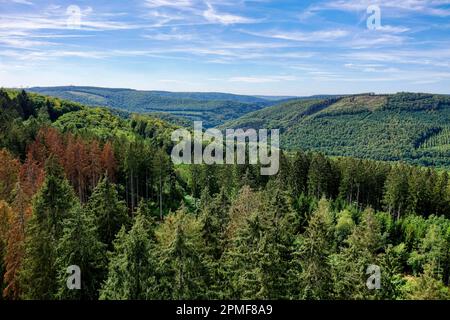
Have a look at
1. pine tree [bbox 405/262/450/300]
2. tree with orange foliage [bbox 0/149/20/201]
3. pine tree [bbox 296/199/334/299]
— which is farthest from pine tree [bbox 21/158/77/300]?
pine tree [bbox 405/262/450/300]

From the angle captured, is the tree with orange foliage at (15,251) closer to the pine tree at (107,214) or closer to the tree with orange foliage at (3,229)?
the tree with orange foliage at (3,229)

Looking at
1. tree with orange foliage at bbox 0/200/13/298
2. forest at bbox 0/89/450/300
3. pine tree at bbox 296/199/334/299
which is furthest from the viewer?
tree with orange foliage at bbox 0/200/13/298

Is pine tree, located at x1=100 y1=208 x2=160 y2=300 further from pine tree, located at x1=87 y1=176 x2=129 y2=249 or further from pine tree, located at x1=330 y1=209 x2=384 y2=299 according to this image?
pine tree, located at x1=330 y1=209 x2=384 y2=299

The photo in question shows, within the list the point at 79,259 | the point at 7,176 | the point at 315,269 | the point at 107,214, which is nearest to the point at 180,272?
the point at 79,259

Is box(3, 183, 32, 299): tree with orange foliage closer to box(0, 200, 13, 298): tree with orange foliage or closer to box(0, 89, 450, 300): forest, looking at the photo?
box(0, 89, 450, 300): forest

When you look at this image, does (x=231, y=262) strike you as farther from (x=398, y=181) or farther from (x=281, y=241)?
(x=398, y=181)

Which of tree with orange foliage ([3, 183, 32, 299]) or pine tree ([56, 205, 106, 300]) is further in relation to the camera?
tree with orange foliage ([3, 183, 32, 299])

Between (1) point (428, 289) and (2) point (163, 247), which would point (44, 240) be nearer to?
(2) point (163, 247)

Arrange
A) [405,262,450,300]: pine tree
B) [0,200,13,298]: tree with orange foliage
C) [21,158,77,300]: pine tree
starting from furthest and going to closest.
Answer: [0,200,13,298]: tree with orange foliage
[21,158,77,300]: pine tree
[405,262,450,300]: pine tree

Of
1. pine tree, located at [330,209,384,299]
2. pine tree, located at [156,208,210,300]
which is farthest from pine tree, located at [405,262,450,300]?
pine tree, located at [156,208,210,300]

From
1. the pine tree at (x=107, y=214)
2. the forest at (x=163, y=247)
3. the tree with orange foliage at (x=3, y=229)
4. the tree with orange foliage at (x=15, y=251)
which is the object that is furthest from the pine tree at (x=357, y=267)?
the tree with orange foliage at (x=3, y=229)

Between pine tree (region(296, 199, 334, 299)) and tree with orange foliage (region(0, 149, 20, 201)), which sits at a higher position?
tree with orange foliage (region(0, 149, 20, 201))
